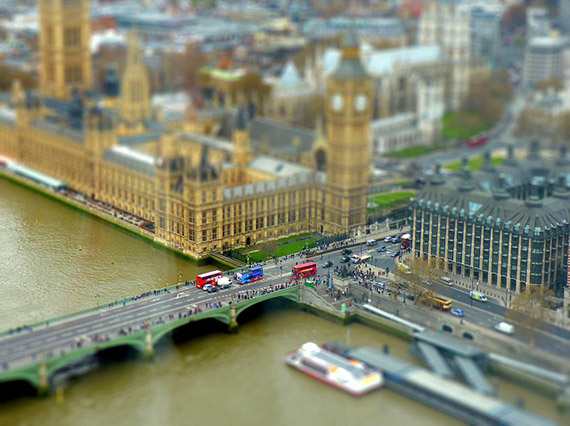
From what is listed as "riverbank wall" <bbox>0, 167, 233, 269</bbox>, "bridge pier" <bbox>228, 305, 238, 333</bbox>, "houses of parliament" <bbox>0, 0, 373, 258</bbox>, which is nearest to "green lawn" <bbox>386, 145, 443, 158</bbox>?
"houses of parliament" <bbox>0, 0, 373, 258</bbox>

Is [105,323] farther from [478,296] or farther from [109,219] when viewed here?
[109,219]

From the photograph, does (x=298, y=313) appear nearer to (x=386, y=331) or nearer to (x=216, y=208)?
(x=386, y=331)

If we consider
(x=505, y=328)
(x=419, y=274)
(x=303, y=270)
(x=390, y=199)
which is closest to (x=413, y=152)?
(x=390, y=199)

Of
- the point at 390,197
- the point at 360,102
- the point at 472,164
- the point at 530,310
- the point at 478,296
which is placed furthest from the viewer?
the point at 472,164

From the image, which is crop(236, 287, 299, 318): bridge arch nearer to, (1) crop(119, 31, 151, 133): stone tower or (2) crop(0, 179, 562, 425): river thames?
(2) crop(0, 179, 562, 425): river thames

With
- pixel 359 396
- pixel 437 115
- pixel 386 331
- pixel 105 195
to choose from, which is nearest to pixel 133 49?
pixel 105 195
